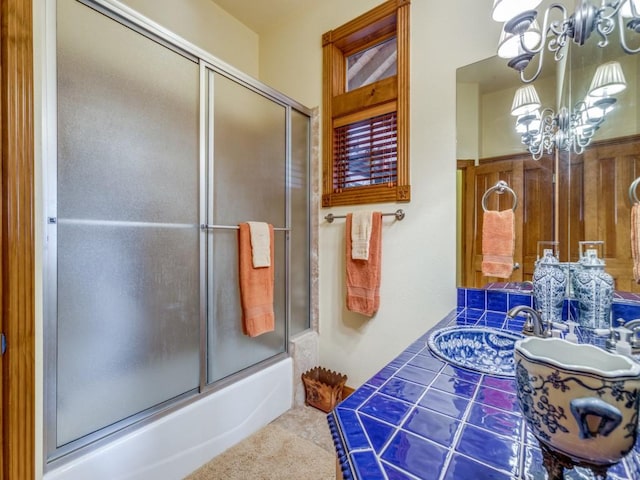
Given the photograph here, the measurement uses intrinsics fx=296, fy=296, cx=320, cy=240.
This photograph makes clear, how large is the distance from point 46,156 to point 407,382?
1398 mm

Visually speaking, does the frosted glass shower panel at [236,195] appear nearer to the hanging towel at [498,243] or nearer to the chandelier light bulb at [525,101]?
the hanging towel at [498,243]

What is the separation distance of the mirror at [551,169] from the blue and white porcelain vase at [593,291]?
34 mm

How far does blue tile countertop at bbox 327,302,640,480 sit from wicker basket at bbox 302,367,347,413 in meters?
1.26

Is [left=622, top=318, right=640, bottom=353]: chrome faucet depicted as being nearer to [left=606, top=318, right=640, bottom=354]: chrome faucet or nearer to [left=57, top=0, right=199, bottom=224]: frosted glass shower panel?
[left=606, top=318, right=640, bottom=354]: chrome faucet

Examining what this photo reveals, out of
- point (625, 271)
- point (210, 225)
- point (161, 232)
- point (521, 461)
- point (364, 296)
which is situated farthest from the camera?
point (364, 296)

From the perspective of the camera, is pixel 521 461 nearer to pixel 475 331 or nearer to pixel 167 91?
pixel 475 331

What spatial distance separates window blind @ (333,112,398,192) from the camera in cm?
192

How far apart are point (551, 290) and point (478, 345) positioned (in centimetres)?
39

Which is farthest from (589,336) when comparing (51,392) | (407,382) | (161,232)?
(51,392)

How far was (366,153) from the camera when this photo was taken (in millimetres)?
2041

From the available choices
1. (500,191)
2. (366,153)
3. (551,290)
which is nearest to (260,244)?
(366,153)

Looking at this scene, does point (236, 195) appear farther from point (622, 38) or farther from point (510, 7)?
point (622, 38)

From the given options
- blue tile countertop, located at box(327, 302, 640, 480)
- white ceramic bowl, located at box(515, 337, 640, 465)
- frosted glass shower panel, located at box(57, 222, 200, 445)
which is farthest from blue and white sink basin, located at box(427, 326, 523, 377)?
frosted glass shower panel, located at box(57, 222, 200, 445)

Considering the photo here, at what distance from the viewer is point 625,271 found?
99cm
